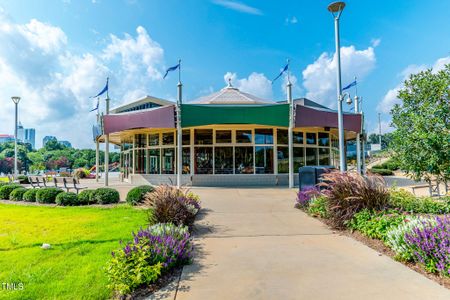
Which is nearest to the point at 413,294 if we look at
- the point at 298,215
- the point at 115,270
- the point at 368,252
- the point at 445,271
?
the point at 445,271

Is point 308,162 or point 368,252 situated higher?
point 308,162

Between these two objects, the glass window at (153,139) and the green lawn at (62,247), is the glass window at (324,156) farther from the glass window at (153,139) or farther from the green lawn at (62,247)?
the green lawn at (62,247)

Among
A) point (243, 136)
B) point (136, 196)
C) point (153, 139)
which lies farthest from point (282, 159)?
point (136, 196)

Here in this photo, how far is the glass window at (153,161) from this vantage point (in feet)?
65.2

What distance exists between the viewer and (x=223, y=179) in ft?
58.9

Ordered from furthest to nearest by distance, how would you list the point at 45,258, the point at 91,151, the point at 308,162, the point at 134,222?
the point at 91,151, the point at 308,162, the point at 134,222, the point at 45,258

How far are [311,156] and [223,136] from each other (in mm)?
7030

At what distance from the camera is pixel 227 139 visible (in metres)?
18.3

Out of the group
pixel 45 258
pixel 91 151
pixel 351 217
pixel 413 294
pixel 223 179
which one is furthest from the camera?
pixel 91 151

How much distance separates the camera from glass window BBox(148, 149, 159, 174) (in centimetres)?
1986

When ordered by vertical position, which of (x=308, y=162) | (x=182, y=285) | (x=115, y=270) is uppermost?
(x=308, y=162)

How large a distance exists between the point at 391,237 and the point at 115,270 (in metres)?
4.86

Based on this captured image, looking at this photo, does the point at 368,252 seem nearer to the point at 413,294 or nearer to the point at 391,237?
the point at 391,237

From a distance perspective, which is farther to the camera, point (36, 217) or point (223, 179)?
point (223, 179)
